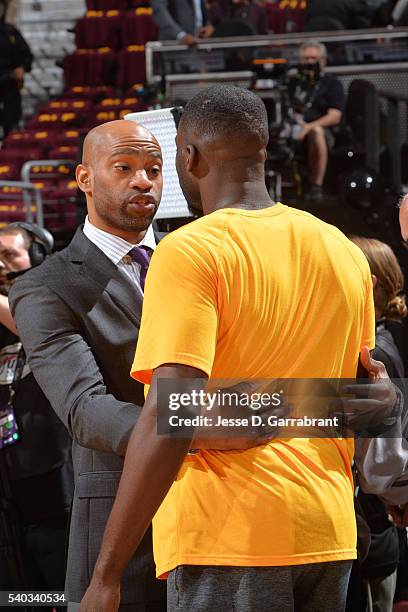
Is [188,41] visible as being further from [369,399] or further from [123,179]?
[369,399]

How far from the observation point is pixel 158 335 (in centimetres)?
148

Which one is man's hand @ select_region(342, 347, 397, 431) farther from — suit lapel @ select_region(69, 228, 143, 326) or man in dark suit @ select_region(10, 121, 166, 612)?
suit lapel @ select_region(69, 228, 143, 326)

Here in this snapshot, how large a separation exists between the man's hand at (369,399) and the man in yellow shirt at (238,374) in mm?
88

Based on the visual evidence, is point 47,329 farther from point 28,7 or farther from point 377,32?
point 28,7

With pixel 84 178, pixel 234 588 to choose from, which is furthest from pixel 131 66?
pixel 234 588

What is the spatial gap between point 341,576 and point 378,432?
1.34ft

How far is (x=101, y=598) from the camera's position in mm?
1525

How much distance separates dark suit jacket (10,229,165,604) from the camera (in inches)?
74.8

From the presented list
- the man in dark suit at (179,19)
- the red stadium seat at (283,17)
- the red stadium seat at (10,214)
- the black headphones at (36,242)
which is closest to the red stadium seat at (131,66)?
the red stadium seat at (283,17)

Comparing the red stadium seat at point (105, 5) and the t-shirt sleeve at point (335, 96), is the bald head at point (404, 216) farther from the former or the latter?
the red stadium seat at point (105, 5)

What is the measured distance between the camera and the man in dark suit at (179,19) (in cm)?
853

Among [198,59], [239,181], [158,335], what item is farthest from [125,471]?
[198,59]

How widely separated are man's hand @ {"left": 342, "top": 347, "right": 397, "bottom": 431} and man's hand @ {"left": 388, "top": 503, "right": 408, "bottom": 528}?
0.55m

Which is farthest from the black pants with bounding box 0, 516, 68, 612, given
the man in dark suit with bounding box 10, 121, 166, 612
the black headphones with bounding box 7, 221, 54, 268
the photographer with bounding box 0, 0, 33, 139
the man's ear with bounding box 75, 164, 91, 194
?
the photographer with bounding box 0, 0, 33, 139
